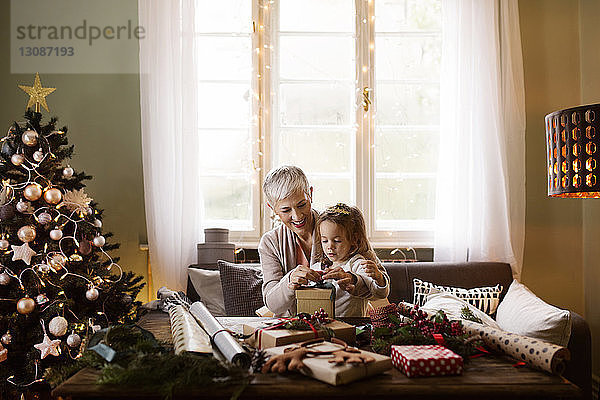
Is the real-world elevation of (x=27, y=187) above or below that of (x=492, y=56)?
below

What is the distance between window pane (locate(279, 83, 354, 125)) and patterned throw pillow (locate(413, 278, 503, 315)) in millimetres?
1188

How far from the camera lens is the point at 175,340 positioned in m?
1.29

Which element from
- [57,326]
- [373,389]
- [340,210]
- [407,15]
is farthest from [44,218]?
[407,15]

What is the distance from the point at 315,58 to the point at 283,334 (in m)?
2.60

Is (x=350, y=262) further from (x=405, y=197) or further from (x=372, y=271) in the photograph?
(x=405, y=197)

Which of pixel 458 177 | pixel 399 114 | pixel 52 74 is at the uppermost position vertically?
pixel 52 74

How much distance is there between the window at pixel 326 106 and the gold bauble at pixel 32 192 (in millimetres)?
1119

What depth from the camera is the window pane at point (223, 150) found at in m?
3.50

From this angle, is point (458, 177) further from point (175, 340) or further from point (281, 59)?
point (175, 340)

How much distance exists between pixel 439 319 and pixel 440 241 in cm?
208

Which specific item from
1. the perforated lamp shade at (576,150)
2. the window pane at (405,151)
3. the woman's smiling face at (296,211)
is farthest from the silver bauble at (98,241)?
the perforated lamp shade at (576,150)

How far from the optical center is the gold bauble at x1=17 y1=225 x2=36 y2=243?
2.52m

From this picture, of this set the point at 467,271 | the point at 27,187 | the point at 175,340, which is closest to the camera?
the point at 175,340

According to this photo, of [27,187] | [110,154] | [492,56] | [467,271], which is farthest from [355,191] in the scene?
[27,187]
